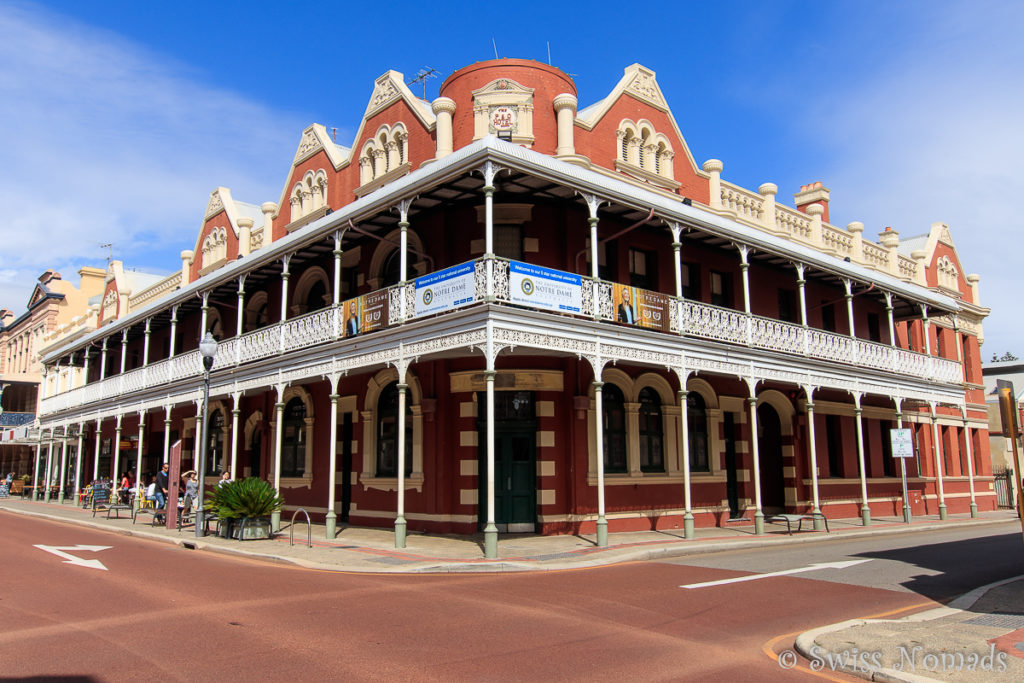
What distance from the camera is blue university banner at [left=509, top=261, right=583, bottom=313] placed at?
13748mm

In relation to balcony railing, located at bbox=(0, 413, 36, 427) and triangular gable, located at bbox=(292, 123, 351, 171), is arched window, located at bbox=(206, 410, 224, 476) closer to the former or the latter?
triangular gable, located at bbox=(292, 123, 351, 171)

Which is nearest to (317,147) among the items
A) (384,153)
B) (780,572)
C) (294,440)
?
(384,153)

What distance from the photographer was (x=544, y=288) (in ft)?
46.5

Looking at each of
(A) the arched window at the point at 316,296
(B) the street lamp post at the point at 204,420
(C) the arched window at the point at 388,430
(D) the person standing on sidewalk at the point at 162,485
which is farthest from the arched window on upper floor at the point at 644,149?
(D) the person standing on sidewalk at the point at 162,485

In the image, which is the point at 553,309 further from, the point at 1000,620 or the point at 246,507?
the point at 1000,620

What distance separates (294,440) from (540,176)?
12.5 metres

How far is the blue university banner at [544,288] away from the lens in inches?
541

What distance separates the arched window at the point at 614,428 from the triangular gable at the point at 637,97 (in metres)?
6.95

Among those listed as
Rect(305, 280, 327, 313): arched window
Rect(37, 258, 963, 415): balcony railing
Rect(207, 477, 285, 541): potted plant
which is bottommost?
Rect(207, 477, 285, 541): potted plant

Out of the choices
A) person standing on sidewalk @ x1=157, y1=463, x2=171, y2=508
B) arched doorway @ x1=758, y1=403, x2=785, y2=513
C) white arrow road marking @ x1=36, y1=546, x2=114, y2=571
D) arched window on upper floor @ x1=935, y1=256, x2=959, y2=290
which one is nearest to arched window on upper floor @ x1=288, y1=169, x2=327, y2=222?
person standing on sidewalk @ x1=157, y1=463, x2=171, y2=508

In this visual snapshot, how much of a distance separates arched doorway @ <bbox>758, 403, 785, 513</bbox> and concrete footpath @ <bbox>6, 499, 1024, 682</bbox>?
1659mm

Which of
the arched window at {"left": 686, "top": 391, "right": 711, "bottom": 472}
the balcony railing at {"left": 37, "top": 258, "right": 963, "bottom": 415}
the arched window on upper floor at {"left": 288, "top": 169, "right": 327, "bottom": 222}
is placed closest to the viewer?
the balcony railing at {"left": 37, "top": 258, "right": 963, "bottom": 415}

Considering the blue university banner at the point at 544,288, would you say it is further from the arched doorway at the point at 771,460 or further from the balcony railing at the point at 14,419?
the balcony railing at the point at 14,419

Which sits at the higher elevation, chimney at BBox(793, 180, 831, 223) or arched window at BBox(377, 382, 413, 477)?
chimney at BBox(793, 180, 831, 223)
